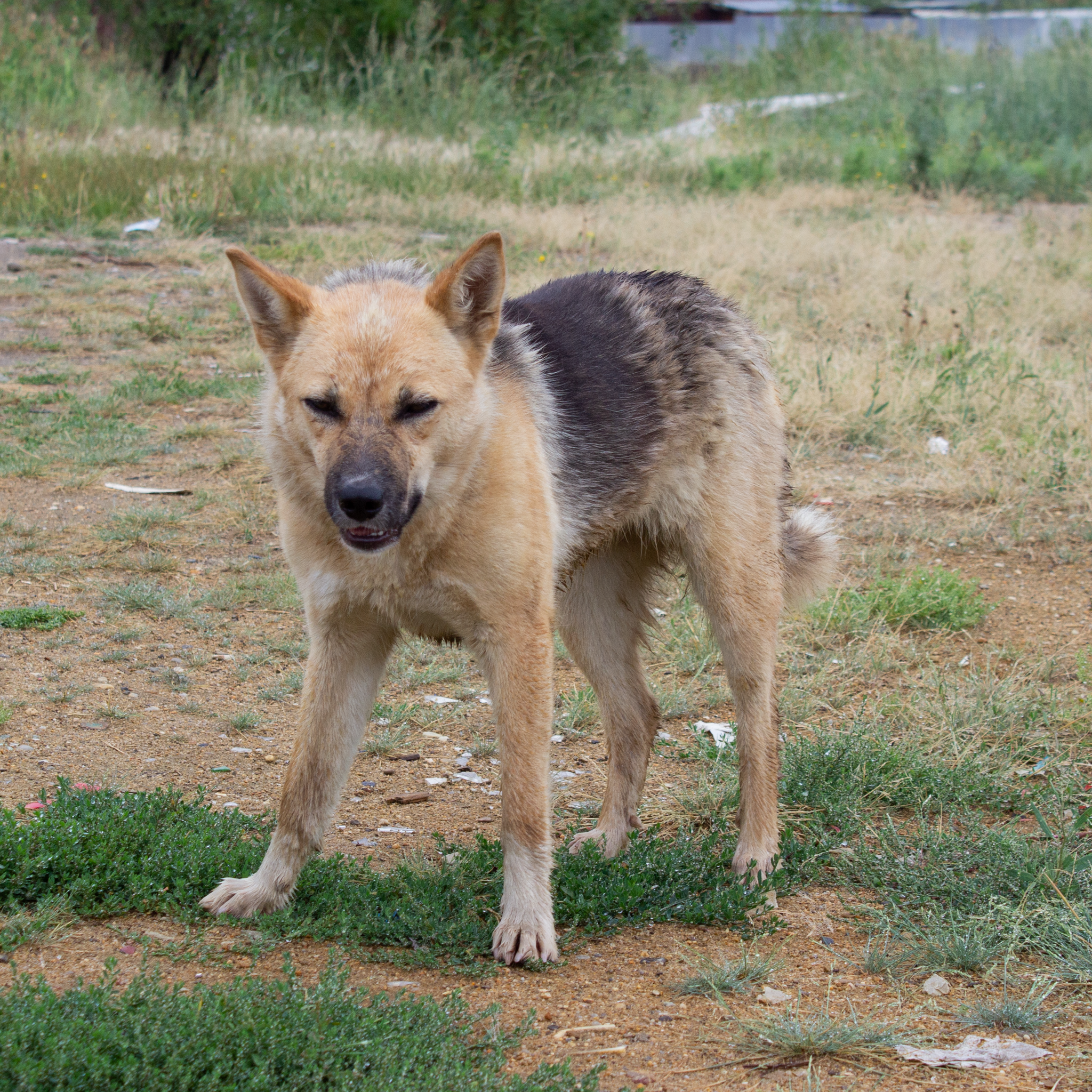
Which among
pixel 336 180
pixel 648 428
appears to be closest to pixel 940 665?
pixel 648 428

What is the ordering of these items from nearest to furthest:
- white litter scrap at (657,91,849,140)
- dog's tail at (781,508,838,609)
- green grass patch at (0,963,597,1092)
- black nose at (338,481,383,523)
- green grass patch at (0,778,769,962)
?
green grass patch at (0,963,597,1092), black nose at (338,481,383,523), green grass patch at (0,778,769,962), dog's tail at (781,508,838,609), white litter scrap at (657,91,849,140)

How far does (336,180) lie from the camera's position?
38.2 ft

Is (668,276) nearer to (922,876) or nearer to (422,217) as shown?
(922,876)

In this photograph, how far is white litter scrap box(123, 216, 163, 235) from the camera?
10.2 metres

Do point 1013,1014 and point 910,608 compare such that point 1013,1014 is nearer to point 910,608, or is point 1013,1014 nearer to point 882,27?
point 910,608

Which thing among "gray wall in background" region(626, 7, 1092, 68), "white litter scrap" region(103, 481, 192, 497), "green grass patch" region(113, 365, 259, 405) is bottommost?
"white litter scrap" region(103, 481, 192, 497)

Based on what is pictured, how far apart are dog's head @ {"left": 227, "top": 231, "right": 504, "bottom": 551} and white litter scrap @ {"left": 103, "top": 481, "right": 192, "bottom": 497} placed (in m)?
3.26

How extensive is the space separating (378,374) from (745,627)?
1.54 metres

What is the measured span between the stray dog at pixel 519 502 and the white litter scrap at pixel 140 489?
296 cm

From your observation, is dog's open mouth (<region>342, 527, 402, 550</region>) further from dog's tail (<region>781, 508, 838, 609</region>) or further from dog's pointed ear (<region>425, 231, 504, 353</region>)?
dog's tail (<region>781, 508, 838, 609</region>)

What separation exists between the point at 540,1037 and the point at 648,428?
1.86 m

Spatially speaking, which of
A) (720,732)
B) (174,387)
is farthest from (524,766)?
(174,387)

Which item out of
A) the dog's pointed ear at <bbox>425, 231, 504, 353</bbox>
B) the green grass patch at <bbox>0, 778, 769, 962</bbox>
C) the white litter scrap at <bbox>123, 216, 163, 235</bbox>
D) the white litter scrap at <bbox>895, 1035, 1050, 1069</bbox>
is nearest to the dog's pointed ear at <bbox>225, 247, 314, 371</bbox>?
the dog's pointed ear at <bbox>425, 231, 504, 353</bbox>

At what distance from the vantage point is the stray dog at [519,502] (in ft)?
10.1
